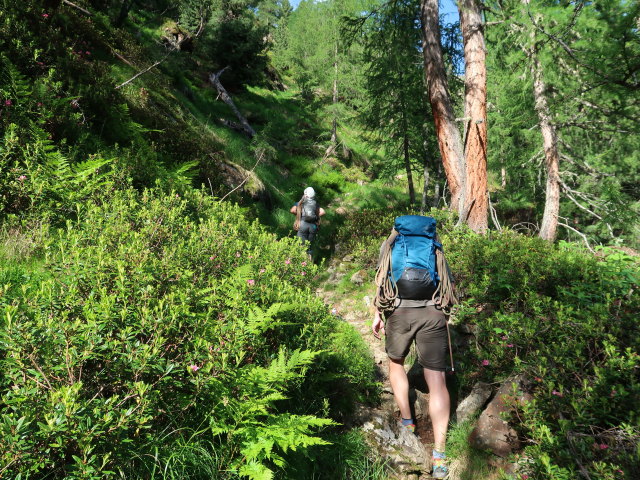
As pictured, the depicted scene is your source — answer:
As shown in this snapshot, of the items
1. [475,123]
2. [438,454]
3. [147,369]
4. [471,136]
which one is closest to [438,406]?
[438,454]

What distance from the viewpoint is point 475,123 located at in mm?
7047

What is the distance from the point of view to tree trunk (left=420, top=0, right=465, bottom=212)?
24.2 feet

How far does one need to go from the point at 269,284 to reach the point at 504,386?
Answer: 2.62 m

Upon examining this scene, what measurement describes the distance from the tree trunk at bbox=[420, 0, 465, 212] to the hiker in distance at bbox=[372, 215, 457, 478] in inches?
167

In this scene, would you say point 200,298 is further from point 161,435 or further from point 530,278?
point 530,278

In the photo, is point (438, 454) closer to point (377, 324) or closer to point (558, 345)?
point (377, 324)

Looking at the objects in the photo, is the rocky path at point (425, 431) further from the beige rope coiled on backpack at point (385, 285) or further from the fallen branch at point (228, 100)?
the fallen branch at point (228, 100)

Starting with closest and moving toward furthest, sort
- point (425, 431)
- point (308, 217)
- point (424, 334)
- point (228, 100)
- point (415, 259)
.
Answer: point (424, 334) < point (415, 259) < point (425, 431) < point (308, 217) < point (228, 100)

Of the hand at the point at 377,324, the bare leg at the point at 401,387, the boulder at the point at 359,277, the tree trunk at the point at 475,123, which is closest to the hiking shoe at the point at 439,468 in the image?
the bare leg at the point at 401,387

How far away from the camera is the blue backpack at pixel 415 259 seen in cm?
340

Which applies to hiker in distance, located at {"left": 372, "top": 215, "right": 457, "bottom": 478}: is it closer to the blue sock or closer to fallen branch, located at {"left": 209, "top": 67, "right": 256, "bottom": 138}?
the blue sock

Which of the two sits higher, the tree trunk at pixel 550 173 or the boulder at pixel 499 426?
the tree trunk at pixel 550 173

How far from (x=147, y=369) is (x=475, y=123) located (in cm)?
745

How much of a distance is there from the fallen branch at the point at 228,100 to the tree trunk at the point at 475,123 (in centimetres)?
935
